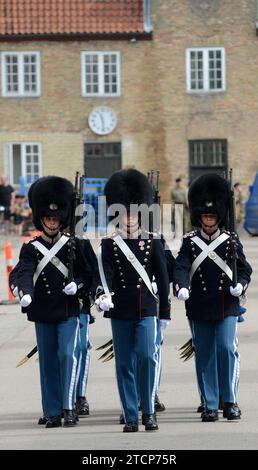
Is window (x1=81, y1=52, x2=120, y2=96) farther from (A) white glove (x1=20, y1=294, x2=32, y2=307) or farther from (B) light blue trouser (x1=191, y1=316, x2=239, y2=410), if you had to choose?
(A) white glove (x1=20, y1=294, x2=32, y2=307)

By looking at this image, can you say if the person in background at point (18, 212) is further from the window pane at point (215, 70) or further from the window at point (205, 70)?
the window pane at point (215, 70)

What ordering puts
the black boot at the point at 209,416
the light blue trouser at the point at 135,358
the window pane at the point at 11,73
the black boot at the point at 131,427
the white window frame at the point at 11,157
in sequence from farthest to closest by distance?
the white window frame at the point at 11,157 < the window pane at the point at 11,73 < the black boot at the point at 209,416 < the light blue trouser at the point at 135,358 < the black boot at the point at 131,427

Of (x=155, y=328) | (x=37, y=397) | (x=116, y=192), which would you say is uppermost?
(x=116, y=192)

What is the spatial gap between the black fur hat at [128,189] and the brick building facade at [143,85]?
40443 millimetres

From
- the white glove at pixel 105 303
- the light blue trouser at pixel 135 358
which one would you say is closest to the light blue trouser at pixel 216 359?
the light blue trouser at pixel 135 358

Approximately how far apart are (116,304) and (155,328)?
1.15ft

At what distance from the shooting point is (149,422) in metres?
11.6

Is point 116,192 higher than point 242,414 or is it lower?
higher

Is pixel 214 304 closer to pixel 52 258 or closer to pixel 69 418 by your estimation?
pixel 52 258

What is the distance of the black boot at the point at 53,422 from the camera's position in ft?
39.3

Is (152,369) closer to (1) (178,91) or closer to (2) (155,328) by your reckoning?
(2) (155,328)
